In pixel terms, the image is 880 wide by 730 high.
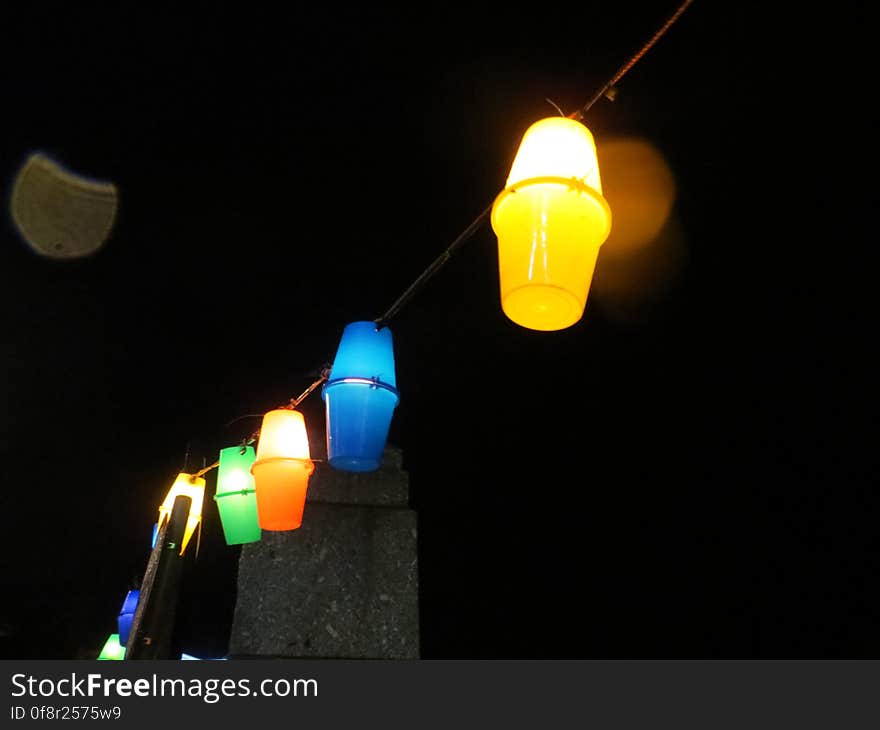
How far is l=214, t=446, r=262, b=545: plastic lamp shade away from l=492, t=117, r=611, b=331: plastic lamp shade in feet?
10.0

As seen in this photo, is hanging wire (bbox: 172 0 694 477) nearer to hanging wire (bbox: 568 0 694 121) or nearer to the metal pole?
hanging wire (bbox: 568 0 694 121)

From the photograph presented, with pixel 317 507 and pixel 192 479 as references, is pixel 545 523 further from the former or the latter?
pixel 317 507

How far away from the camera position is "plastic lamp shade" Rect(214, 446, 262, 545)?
15.5 ft

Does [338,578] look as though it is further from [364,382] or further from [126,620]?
[126,620]

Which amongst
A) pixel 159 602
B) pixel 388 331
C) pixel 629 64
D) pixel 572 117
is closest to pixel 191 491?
pixel 159 602

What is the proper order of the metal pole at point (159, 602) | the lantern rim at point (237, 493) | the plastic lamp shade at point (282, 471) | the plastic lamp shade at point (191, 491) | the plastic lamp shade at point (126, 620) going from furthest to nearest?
the plastic lamp shade at point (126, 620) → the plastic lamp shade at point (191, 491) → the lantern rim at point (237, 493) → the plastic lamp shade at point (282, 471) → the metal pole at point (159, 602)

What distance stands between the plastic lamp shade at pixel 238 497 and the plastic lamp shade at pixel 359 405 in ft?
4.77

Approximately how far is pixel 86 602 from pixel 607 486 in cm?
1331

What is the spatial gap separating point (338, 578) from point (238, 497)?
1.19 m

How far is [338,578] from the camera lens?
164 inches

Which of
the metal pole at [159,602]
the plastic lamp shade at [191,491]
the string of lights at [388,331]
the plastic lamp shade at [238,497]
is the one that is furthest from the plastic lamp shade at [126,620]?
the metal pole at [159,602]

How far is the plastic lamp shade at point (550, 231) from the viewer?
2031mm

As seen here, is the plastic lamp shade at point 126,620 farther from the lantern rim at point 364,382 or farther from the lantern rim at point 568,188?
the lantern rim at point 568,188

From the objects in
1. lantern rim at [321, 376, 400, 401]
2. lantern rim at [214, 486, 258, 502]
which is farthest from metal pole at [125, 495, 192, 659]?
lantern rim at [214, 486, 258, 502]
